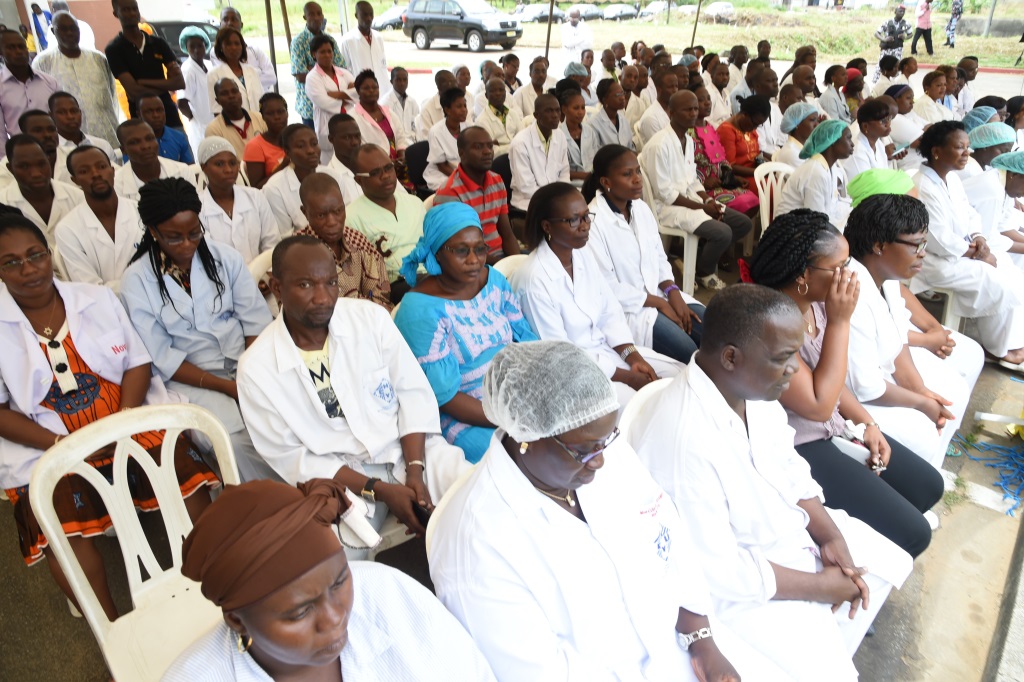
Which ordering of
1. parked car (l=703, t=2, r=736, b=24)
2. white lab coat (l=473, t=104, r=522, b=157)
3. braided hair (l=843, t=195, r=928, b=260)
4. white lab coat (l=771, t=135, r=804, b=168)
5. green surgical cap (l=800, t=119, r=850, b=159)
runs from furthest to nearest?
parked car (l=703, t=2, r=736, b=24), white lab coat (l=473, t=104, r=522, b=157), white lab coat (l=771, t=135, r=804, b=168), green surgical cap (l=800, t=119, r=850, b=159), braided hair (l=843, t=195, r=928, b=260)

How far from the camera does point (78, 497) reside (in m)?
2.24

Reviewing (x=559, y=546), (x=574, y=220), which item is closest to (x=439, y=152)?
(x=574, y=220)

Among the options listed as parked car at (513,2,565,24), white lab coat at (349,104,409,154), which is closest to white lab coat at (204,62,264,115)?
white lab coat at (349,104,409,154)

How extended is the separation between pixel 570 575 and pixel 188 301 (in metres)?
2.18

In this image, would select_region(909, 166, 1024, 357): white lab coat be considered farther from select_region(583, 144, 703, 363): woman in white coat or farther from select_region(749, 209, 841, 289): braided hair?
select_region(749, 209, 841, 289): braided hair

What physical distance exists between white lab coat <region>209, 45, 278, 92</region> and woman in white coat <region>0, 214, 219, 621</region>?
5.51m

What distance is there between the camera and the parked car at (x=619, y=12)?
17547mm

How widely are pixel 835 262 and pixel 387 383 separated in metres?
1.72

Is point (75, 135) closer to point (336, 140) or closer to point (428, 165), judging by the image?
point (336, 140)

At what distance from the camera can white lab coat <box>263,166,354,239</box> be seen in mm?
4363

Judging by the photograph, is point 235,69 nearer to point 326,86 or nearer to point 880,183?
point 326,86

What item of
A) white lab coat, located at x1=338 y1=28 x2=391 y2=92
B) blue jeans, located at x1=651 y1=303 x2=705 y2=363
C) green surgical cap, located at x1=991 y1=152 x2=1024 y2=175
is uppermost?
white lab coat, located at x1=338 y1=28 x2=391 y2=92

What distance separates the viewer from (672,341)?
3443 millimetres

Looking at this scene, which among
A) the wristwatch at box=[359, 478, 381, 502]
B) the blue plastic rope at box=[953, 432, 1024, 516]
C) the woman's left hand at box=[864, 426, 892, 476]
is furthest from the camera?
the blue plastic rope at box=[953, 432, 1024, 516]
